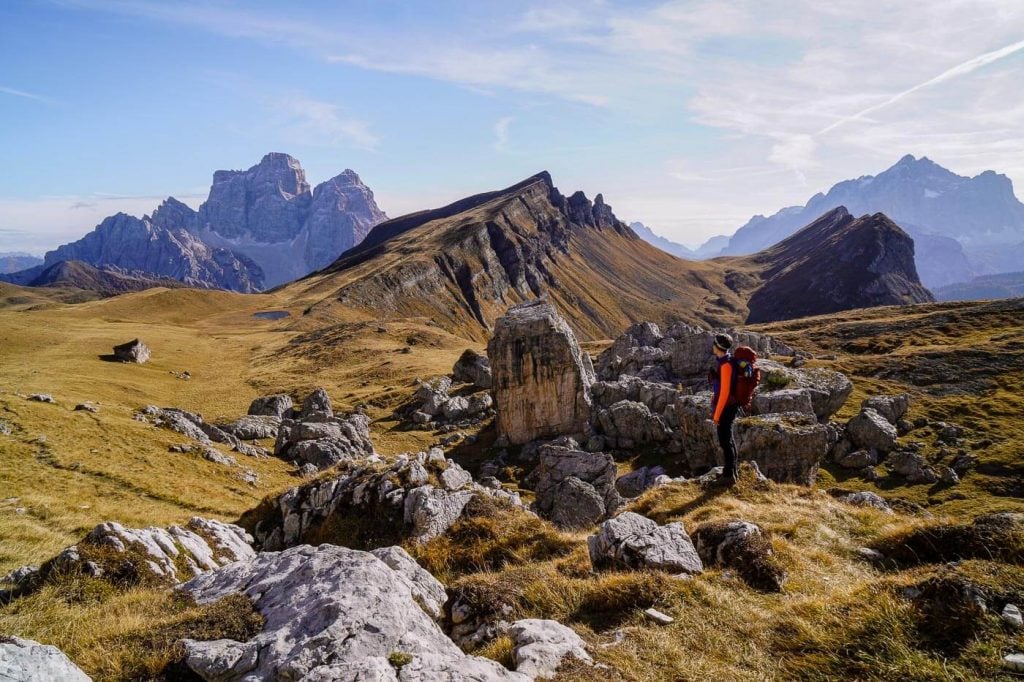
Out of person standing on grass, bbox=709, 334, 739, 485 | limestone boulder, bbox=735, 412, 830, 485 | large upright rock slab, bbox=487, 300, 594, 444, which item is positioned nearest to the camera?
person standing on grass, bbox=709, 334, 739, 485

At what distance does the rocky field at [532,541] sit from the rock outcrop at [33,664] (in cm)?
4

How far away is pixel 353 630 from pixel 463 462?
1576 inches

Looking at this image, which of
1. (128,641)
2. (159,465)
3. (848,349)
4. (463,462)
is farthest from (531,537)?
(848,349)

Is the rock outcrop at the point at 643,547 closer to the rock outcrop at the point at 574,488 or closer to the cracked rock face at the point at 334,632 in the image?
the cracked rock face at the point at 334,632

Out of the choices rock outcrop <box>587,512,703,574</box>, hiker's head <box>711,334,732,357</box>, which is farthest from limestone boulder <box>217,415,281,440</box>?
hiker's head <box>711,334,732,357</box>

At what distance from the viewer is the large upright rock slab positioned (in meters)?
49.1

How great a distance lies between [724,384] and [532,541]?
7.24 metres

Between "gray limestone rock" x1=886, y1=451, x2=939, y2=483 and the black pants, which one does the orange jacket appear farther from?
"gray limestone rock" x1=886, y1=451, x2=939, y2=483

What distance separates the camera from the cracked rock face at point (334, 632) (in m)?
7.04

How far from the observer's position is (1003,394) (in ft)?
161

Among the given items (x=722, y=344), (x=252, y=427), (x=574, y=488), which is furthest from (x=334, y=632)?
(x=252, y=427)

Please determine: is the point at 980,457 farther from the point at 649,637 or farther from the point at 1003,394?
the point at 649,637

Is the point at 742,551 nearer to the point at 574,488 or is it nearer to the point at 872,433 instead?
the point at 574,488

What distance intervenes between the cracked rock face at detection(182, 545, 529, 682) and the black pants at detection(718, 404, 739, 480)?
10.6m
